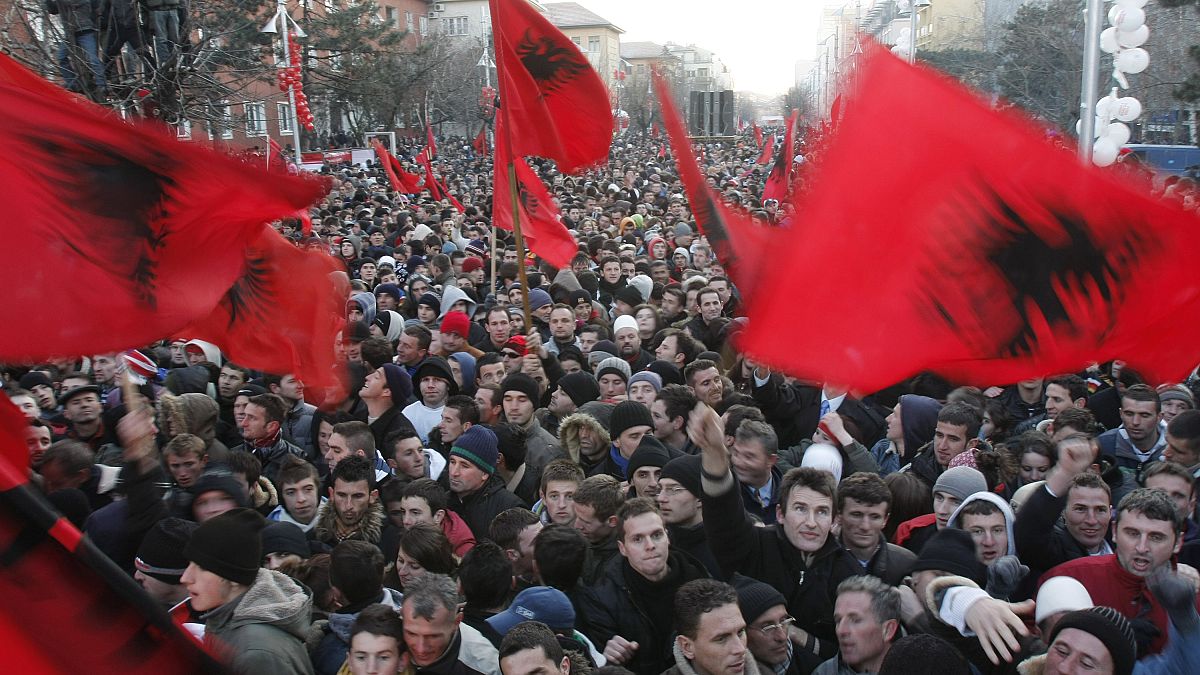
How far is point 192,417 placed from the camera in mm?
6027

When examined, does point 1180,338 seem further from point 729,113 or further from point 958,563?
point 729,113

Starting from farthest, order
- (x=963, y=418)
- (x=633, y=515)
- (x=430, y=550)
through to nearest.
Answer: (x=963, y=418)
(x=430, y=550)
(x=633, y=515)

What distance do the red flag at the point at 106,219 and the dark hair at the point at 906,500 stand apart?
111 inches

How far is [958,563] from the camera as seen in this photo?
375 cm

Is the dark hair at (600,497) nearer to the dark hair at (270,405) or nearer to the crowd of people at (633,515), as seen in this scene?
the crowd of people at (633,515)

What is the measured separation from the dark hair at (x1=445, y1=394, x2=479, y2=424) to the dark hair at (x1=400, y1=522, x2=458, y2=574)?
6.67 feet

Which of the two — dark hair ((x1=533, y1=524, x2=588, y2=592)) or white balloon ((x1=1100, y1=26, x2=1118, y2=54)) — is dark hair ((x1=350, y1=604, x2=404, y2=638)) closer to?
dark hair ((x1=533, y1=524, x2=588, y2=592))

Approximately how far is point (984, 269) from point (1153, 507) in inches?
60.7

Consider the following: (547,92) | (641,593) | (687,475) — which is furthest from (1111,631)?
(547,92)

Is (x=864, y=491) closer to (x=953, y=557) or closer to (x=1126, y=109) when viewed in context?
(x=953, y=557)

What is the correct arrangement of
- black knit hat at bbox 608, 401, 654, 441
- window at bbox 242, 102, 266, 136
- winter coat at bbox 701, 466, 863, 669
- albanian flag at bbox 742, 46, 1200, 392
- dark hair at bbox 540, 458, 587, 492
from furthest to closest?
window at bbox 242, 102, 266, 136 < black knit hat at bbox 608, 401, 654, 441 < dark hair at bbox 540, 458, 587, 492 < winter coat at bbox 701, 466, 863, 669 < albanian flag at bbox 742, 46, 1200, 392

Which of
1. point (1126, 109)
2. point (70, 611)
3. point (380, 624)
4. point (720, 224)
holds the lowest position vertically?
point (380, 624)

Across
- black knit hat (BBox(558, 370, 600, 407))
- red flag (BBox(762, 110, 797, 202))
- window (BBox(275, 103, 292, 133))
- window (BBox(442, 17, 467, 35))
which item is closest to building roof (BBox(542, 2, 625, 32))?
window (BBox(442, 17, 467, 35))

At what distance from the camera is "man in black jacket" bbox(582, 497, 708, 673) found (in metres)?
3.94
